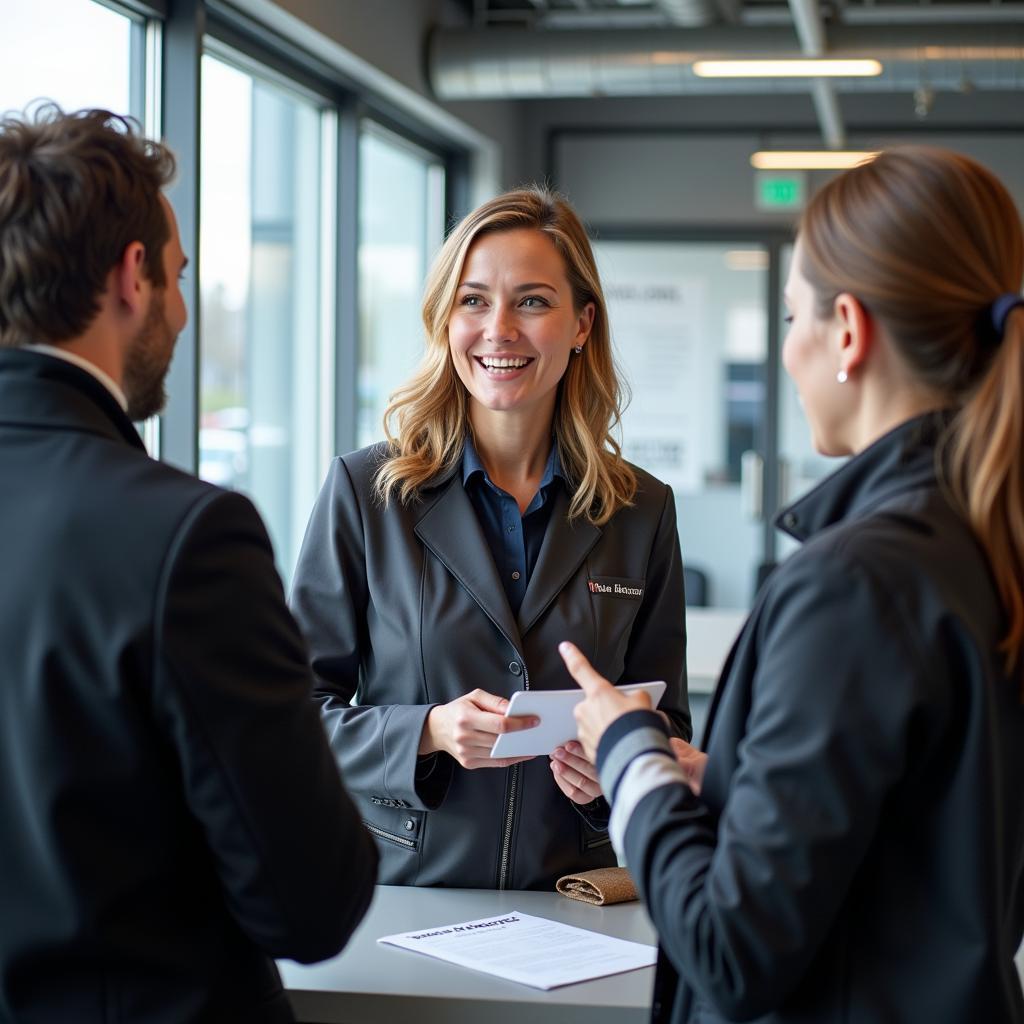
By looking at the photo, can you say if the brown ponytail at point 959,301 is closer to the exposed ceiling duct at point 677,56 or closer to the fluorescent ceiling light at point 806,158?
the exposed ceiling duct at point 677,56

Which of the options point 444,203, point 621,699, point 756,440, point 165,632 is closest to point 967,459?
point 621,699

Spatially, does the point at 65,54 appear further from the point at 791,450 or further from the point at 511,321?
the point at 791,450

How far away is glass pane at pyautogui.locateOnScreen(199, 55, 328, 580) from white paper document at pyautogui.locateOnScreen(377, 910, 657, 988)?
3525 mm

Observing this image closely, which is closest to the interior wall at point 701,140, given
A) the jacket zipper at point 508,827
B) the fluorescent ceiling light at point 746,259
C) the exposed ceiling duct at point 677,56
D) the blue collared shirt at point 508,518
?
the fluorescent ceiling light at point 746,259

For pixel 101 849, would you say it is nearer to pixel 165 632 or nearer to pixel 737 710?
pixel 165 632

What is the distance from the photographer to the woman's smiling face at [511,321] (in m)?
2.33

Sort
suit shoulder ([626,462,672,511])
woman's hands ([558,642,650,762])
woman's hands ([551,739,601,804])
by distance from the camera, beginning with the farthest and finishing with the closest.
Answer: suit shoulder ([626,462,672,511])
woman's hands ([551,739,601,804])
woman's hands ([558,642,650,762])

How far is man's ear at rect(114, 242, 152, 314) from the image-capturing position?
1.32 meters

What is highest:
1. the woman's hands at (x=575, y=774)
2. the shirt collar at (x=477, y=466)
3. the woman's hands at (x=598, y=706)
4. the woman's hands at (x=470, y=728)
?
the shirt collar at (x=477, y=466)

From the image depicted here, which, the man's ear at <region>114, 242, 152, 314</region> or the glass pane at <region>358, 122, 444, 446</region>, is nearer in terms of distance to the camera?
the man's ear at <region>114, 242, 152, 314</region>

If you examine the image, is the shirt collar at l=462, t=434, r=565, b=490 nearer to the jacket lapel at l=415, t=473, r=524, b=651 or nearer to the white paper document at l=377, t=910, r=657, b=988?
the jacket lapel at l=415, t=473, r=524, b=651

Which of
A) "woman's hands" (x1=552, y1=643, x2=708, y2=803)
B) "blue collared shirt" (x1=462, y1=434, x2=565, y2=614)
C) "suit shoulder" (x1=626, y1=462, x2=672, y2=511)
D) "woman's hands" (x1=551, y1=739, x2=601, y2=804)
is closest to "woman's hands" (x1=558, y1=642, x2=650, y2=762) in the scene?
"woman's hands" (x1=552, y1=643, x2=708, y2=803)

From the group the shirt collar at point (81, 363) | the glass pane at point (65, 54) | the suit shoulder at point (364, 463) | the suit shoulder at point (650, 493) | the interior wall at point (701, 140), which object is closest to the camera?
the shirt collar at point (81, 363)

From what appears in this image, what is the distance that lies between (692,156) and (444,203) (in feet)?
5.95
